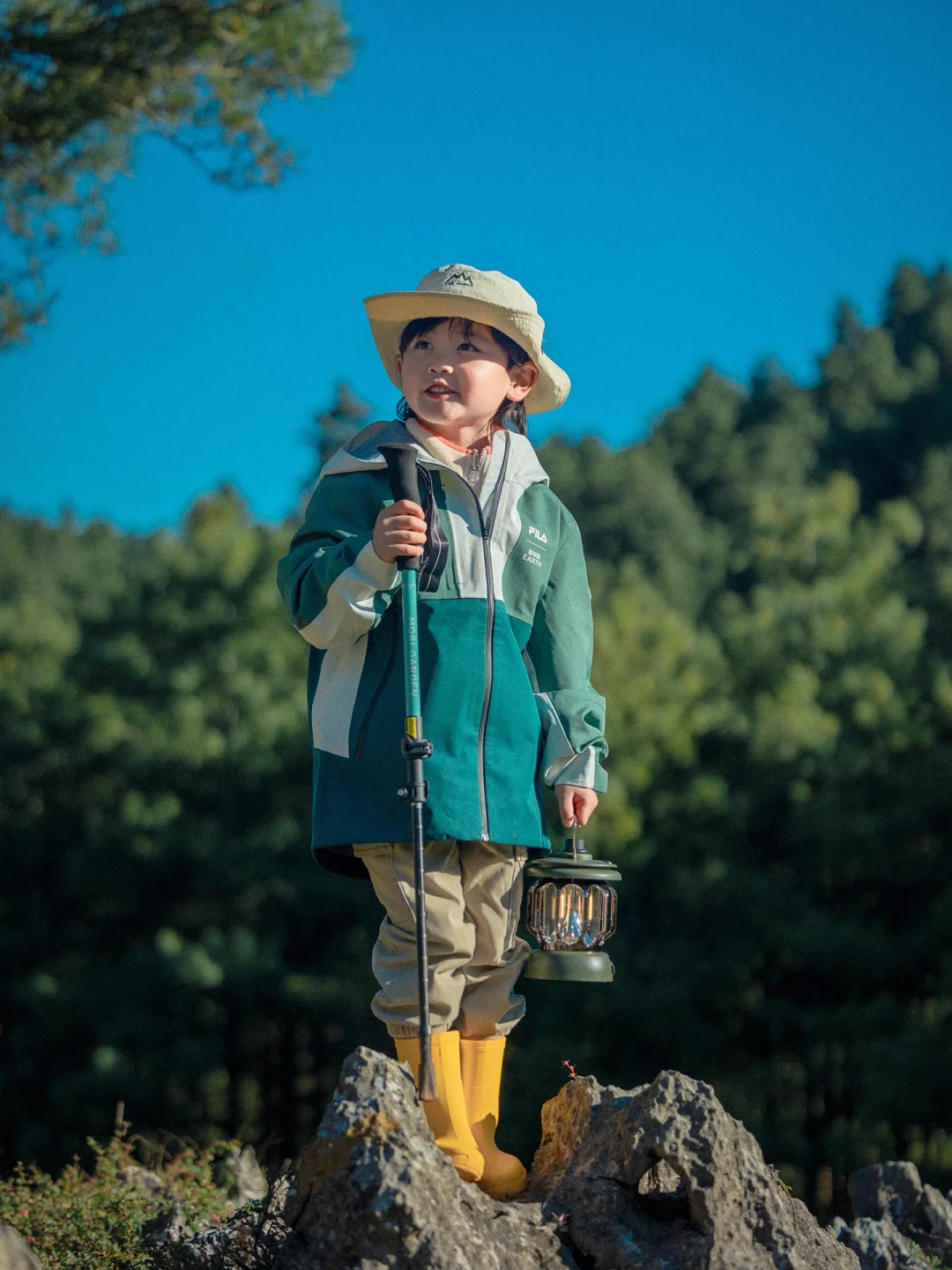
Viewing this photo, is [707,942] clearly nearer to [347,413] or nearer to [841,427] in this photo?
[347,413]

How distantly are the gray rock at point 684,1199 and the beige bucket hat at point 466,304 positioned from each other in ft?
5.28

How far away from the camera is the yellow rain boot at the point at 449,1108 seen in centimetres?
299

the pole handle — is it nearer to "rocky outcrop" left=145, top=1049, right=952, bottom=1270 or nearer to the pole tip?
the pole tip

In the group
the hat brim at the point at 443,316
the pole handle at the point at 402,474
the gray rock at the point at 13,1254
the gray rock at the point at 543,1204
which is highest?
the hat brim at the point at 443,316

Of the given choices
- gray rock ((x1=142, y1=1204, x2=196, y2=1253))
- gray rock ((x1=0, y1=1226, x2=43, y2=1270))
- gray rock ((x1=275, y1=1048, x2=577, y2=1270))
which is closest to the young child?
gray rock ((x1=275, y1=1048, x2=577, y2=1270))

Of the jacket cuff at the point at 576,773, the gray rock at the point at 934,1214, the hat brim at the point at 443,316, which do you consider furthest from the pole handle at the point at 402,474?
the gray rock at the point at 934,1214

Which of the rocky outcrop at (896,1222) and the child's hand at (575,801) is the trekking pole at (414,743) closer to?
the child's hand at (575,801)

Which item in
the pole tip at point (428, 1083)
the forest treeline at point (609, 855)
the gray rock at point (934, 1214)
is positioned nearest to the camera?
the pole tip at point (428, 1083)

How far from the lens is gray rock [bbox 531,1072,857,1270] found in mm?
2756

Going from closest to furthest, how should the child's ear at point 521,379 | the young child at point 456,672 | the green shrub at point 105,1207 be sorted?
1. the young child at point 456,672
2. the child's ear at point 521,379
3. the green shrub at point 105,1207

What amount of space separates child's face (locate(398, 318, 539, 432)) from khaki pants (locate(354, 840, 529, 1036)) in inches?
37.6

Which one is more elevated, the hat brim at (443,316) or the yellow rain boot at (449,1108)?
the hat brim at (443,316)

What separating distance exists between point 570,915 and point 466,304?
132 cm

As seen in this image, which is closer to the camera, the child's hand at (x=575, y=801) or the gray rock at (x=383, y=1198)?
the gray rock at (x=383, y=1198)
